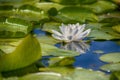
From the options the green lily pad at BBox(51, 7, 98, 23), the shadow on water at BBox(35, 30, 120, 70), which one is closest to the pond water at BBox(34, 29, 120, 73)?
the shadow on water at BBox(35, 30, 120, 70)

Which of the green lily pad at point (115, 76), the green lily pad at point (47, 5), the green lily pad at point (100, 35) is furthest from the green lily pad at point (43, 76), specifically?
the green lily pad at point (47, 5)

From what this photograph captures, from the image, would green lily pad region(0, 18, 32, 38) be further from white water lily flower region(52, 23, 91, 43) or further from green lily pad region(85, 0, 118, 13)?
green lily pad region(85, 0, 118, 13)

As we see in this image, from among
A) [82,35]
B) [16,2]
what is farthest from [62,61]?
[16,2]

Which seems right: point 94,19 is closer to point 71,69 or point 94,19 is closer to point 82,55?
point 82,55

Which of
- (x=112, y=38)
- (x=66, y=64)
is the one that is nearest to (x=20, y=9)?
(x=112, y=38)

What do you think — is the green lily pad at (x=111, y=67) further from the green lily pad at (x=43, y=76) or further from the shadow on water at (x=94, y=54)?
the green lily pad at (x=43, y=76)
